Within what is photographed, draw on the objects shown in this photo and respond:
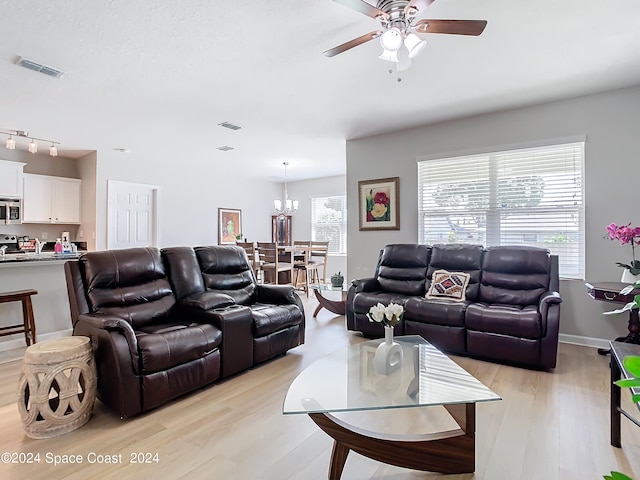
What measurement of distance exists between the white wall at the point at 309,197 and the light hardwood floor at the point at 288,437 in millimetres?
5448

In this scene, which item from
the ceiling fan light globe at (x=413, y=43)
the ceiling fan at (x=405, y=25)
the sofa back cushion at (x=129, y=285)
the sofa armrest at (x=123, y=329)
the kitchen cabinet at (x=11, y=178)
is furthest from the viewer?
the kitchen cabinet at (x=11, y=178)

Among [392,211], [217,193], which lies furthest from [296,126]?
[217,193]

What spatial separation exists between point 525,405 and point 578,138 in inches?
115

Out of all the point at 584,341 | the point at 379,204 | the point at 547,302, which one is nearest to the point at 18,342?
the point at 379,204

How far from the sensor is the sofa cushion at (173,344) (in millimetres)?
2307

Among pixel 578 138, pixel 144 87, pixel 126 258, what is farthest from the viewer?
pixel 578 138

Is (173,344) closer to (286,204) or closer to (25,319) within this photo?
(25,319)

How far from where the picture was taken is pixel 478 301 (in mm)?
3678

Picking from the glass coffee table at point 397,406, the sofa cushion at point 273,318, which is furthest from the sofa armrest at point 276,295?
the glass coffee table at point 397,406

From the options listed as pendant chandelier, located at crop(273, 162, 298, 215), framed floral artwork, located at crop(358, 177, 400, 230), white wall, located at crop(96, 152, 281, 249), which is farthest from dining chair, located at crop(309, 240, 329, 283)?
framed floral artwork, located at crop(358, 177, 400, 230)

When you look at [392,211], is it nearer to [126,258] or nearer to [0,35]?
[126,258]

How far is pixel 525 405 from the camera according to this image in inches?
94.1

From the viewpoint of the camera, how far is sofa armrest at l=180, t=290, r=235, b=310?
9.69ft

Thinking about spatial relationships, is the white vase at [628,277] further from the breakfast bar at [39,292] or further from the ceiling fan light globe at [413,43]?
the breakfast bar at [39,292]
